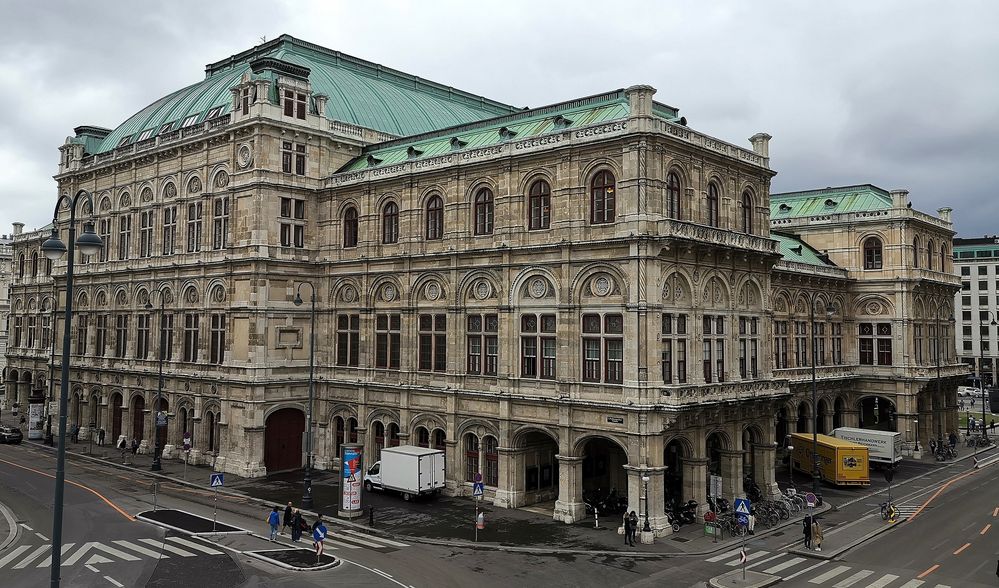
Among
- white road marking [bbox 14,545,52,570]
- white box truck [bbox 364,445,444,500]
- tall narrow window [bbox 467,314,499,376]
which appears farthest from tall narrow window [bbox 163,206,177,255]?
→ white road marking [bbox 14,545,52,570]

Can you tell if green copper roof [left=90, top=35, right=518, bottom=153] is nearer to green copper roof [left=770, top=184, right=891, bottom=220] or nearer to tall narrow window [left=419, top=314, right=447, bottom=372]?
tall narrow window [left=419, top=314, right=447, bottom=372]

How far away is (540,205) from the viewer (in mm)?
42688

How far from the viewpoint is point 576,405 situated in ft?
Answer: 129

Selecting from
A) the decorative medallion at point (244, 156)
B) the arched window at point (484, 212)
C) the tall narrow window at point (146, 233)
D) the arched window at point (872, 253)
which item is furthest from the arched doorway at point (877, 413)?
the tall narrow window at point (146, 233)

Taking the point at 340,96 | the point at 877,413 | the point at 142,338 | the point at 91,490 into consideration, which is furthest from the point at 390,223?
the point at 877,413

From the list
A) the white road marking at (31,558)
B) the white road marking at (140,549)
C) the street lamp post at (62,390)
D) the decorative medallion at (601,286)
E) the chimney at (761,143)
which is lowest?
the white road marking at (31,558)

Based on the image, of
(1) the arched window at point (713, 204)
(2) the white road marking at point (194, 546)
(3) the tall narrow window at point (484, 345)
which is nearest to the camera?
(2) the white road marking at point (194, 546)

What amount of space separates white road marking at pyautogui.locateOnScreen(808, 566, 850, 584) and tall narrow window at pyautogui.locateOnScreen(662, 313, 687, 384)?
11.1 meters

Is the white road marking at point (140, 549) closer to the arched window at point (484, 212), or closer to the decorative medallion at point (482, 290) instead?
the decorative medallion at point (482, 290)

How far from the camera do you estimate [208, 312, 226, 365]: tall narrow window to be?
54.1 m

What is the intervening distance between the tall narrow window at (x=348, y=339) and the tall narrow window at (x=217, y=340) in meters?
8.20

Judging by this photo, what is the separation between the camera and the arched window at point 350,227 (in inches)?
2087

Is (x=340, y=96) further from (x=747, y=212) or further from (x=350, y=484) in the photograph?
(x=350, y=484)

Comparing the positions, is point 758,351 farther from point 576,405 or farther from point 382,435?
point 382,435
